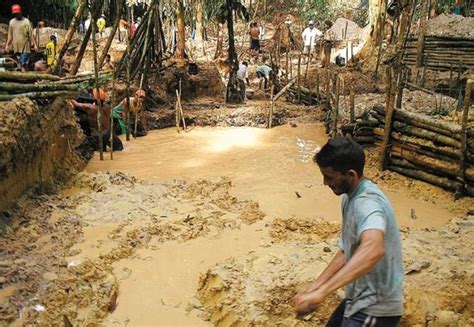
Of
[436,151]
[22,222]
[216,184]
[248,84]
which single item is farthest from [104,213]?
[248,84]

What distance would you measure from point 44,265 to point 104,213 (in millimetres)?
1451

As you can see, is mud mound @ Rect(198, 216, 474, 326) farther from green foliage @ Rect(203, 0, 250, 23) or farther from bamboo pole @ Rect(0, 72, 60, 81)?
green foliage @ Rect(203, 0, 250, 23)

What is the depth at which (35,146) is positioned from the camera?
242 inches

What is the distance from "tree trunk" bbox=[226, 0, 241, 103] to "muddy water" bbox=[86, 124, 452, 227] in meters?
2.42

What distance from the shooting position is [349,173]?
201cm

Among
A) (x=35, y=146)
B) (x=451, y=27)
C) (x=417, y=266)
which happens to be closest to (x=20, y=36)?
(x=35, y=146)

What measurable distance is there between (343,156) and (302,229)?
12.3 feet

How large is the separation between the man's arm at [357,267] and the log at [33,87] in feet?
17.0

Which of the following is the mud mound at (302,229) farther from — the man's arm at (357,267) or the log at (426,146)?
the man's arm at (357,267)

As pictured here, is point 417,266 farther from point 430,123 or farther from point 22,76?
point 22,76

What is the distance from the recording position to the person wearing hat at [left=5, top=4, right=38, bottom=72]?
31.4 feet

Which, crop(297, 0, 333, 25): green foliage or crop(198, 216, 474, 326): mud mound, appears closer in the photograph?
crop(198, 216, 474, 326): mud mound

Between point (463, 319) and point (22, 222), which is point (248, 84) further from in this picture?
point (463, 319)

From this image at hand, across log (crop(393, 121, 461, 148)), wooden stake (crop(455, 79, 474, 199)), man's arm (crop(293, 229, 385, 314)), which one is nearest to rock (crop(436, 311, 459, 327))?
man's arm (crop(293, 229, 385, 314))
